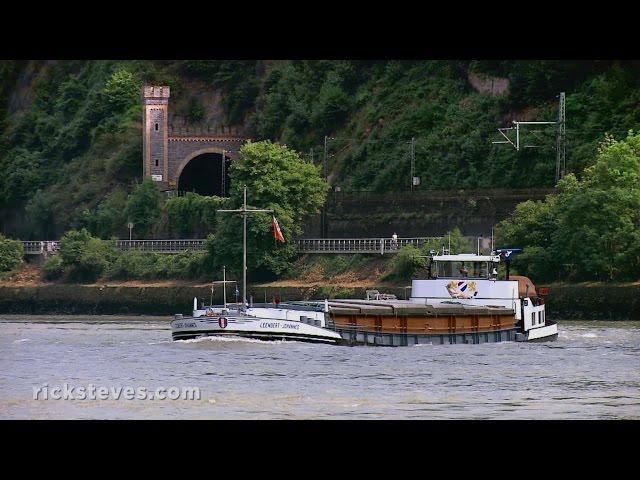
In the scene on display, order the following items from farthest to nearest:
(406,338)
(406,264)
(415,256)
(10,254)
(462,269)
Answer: (10,254) → (406,264) → (415,256) → (462,269) → (406,338)

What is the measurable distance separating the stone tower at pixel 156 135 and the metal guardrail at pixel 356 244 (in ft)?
79.1

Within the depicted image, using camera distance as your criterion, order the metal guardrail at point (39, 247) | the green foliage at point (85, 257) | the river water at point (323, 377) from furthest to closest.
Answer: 1. the metal guardrail at point (39, 247)
2. the green foliage at point (85, 257)
3. the river water at point (323, 377)

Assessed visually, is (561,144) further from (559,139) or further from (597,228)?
(597,228)

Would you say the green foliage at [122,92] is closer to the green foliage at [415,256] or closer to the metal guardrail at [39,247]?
the metal guardrail at [39,247]

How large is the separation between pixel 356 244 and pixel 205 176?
93.2 feet

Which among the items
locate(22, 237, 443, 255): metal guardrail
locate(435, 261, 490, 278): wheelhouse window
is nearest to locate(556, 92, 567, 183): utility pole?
locate(22, 237, 443, 255): metal guardrail

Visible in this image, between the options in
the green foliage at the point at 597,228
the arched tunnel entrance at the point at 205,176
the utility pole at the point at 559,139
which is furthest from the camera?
the arched tunnel entrance at the point at 205,176

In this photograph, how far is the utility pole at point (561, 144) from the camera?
393ft

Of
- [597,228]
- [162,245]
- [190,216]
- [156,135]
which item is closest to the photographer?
[597,228]

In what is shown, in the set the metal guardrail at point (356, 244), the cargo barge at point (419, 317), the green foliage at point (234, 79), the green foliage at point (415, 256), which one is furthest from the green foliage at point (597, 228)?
the green foliage at point (234, 79)

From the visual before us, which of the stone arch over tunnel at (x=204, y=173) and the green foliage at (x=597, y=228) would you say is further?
the stone arch over tunnel at (x=204, y=173)

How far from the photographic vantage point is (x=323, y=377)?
6494cm

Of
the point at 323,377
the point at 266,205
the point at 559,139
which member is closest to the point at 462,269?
the point at 323,377
